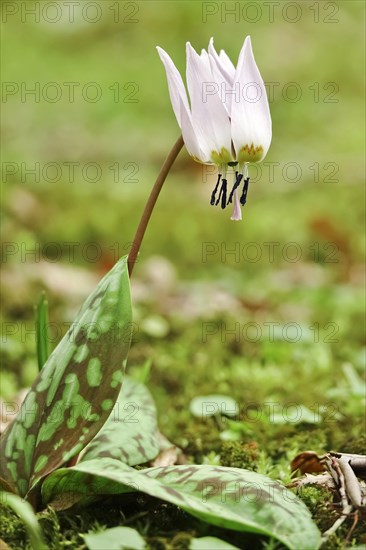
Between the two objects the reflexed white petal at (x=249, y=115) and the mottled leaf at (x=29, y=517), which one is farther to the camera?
the reflexed white petal at (x=249, y=115)

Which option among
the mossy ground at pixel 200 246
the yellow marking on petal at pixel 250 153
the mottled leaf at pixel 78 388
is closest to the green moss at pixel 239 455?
the mossy ground at pixel 200 246

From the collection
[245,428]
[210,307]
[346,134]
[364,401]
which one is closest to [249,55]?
[245,428]

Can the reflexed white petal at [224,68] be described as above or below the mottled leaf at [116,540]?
above

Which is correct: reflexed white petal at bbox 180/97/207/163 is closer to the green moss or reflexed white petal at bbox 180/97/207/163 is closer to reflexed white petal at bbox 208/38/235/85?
reflexed white petal at bbox 208/38/235/85

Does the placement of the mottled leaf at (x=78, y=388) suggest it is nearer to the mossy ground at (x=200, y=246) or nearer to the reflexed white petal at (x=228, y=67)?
the mossy ground at (x=200, y=246)

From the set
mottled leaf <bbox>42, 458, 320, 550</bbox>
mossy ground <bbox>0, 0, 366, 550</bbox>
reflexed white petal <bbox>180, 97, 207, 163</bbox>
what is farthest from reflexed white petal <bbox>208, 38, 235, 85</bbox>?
mossy ground <bbox>0, 0, 366, 550</bbox>

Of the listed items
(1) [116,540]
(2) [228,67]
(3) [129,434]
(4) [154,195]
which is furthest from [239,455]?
(2) [228,67]

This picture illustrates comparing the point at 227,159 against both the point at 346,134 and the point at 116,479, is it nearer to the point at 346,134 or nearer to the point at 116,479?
the point at 116,479
